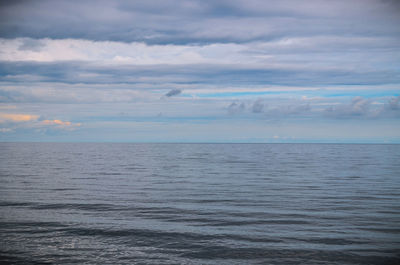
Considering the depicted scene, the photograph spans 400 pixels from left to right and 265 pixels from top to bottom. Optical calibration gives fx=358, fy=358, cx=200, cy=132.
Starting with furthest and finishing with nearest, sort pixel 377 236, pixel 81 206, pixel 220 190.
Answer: pixel 220 190, pixel 81 206, pixel 377 236

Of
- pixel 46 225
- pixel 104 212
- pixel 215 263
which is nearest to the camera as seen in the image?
pixel 215 263

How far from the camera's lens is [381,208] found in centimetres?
2559

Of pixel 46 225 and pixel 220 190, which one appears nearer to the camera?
pixel 46 225

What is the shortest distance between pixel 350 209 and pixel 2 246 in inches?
853

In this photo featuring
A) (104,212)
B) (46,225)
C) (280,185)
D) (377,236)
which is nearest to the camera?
(377,236)

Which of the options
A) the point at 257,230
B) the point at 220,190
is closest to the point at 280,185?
the point at 220,190

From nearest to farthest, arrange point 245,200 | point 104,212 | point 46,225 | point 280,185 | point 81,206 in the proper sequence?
point 46,225 → point 104,212 → point 81,206 → point 245,200 → point 280,185

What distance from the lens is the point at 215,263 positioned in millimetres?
14703

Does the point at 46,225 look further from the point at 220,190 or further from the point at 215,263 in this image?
the point at 220,190

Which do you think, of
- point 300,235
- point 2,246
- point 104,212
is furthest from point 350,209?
point 2,246

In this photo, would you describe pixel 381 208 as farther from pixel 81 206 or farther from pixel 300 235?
pixel 81 206

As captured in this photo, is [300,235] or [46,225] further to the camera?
[46,225]

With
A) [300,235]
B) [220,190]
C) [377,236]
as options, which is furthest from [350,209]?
[220,190]

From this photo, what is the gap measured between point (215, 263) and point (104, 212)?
11914mm
